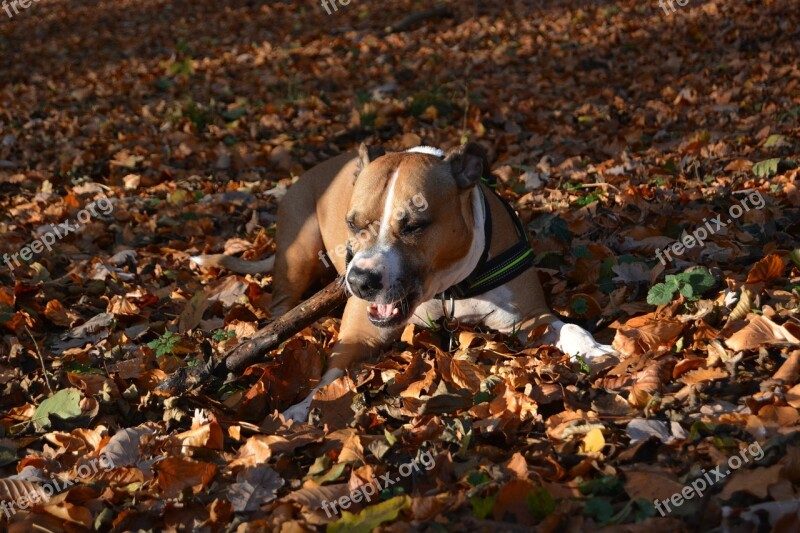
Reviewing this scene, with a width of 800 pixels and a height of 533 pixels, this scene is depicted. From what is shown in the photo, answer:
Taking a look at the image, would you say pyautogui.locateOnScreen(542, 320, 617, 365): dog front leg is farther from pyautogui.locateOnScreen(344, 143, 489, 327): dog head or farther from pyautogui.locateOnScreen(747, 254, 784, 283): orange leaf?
pyautogui.locateOnScreen(747, 254, 784, 283): orange leaf

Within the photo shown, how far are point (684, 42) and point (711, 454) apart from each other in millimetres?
9035

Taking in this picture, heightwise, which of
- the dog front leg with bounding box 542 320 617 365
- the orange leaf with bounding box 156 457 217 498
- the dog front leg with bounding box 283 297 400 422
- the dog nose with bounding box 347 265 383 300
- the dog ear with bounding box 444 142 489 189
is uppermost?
the dog ear with bounding box 444 142 489 189

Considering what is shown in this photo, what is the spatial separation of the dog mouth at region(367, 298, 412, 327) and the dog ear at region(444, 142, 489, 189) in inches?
31.1

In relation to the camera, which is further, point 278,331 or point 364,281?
point 278,331

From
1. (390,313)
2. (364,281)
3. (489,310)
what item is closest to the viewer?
(364,281)

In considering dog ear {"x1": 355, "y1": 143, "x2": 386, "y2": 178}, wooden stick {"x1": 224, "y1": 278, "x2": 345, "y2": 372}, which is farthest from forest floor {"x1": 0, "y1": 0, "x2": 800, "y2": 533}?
dog ear {"x1": 355, "y1": 143, "x2": 386, "y2": 178}

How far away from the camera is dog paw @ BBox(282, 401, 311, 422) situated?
11.8 ft

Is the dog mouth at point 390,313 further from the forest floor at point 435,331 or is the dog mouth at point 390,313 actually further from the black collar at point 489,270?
the black collar at point 489,270

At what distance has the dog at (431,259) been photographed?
12.2 feet

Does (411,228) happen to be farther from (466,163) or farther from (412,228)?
(466,163)

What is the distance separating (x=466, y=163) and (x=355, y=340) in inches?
45.4

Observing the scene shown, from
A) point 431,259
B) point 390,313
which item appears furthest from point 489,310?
point 390,313

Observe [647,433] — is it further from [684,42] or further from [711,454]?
[684,42]

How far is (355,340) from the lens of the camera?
4207mm
